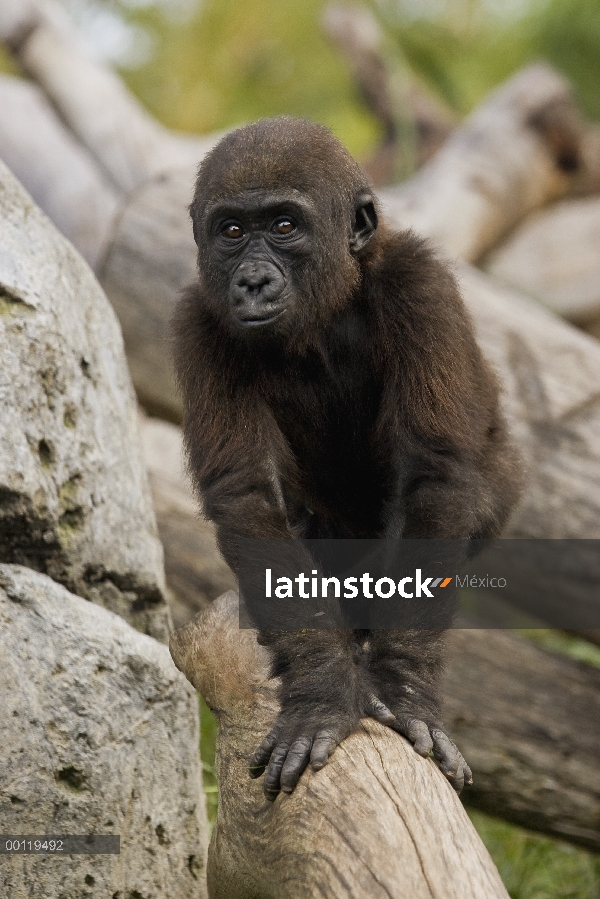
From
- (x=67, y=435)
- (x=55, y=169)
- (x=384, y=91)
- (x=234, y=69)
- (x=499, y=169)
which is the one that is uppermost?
(x=234, y=69)

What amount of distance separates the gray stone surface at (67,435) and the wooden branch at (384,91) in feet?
23.0

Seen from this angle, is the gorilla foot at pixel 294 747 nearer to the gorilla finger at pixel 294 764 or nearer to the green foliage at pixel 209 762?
the gorilla finger at pixel 294 764

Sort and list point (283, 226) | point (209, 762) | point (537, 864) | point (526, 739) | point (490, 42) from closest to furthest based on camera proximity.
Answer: point (283, 226) → point (209, 762) → point (526, 739) → point (537, 864) → point (490, 42)

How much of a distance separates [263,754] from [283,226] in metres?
1.96

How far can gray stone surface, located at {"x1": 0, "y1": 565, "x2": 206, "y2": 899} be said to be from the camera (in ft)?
11.4

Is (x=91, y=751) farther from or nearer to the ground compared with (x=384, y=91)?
nearer to the ground

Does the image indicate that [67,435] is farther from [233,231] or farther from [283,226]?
[283,226]

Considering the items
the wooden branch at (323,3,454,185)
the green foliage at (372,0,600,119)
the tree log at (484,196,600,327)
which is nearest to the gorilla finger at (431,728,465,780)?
the tree log at (484,196,600,327)

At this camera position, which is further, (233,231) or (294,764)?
(233,231)

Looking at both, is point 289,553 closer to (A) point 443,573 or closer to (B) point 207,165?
(A) point 443,573

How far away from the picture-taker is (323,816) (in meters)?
2.96

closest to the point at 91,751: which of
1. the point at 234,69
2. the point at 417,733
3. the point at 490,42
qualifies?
the point at 417,733

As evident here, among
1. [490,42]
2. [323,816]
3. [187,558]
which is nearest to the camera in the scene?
[323,816]

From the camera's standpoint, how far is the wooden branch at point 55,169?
8.38 m
